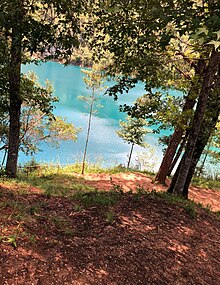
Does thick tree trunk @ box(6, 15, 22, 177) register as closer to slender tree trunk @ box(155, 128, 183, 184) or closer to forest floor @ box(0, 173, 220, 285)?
forest floor @ box(0, 173, 220, 285)

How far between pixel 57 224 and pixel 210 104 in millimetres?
5063

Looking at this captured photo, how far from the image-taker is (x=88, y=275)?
270cm

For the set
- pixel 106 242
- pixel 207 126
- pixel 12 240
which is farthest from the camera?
pixel 207 126

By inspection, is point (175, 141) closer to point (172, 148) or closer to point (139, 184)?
point (172, 148)

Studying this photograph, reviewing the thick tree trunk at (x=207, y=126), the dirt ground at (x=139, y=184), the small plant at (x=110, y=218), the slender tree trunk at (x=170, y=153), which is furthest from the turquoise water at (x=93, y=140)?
the small plant at (x=110, y=218)

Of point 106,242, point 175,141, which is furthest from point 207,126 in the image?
point 106,242

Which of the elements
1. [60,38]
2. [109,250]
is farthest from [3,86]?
[109,250]

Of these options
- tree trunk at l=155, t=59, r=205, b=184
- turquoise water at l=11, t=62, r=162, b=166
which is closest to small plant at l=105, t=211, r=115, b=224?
tree trunk at l=155, t=59, r=205, b=184

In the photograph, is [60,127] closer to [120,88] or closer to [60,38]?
[120,88]

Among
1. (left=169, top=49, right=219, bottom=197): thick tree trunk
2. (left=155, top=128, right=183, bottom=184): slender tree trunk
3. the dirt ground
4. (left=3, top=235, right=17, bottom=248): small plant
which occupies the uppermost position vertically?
(left=169, top=49, right=219, bottom=197): thick tree trunk

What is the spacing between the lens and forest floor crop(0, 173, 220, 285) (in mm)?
2648

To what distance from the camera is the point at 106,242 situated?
3.44m

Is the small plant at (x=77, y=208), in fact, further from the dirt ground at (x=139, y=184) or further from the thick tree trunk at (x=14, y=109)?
the dirt ground at (x=139, y=184)

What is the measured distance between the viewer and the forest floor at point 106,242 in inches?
104
